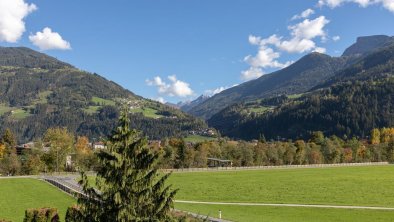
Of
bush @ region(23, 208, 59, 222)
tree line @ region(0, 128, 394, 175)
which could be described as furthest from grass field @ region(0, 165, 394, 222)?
tree line @ region(0, 128, 394, 175)

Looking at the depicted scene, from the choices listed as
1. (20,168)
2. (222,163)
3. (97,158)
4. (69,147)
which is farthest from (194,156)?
(97,158)

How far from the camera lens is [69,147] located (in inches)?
5699

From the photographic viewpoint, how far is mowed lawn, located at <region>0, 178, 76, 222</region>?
55.7m

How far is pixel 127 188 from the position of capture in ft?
73.6

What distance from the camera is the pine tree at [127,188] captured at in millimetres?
22234

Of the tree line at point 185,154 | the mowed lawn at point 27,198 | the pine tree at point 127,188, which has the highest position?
the tree line at point 185,154

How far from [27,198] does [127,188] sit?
54.6 meters

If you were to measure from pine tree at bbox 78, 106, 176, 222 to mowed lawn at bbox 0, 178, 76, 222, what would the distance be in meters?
27.8

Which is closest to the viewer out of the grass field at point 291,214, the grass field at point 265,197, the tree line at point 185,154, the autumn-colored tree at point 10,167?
the grass field at point 291,214

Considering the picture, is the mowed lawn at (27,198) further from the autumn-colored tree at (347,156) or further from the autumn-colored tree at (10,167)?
the autumn-colored tree at (347,156)

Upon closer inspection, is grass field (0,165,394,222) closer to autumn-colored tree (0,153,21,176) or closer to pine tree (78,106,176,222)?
pine tree (78,106,176,222)

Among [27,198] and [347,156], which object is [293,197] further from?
[347,156]

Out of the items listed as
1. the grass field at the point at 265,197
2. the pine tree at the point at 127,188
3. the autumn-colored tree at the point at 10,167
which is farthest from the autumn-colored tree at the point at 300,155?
the pine tree at the point at 127,188

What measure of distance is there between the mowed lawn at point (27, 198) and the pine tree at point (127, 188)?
2779 centimetres
